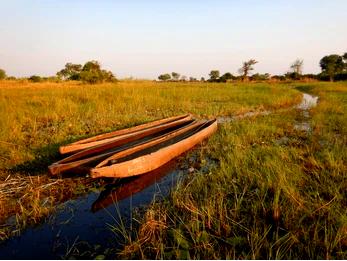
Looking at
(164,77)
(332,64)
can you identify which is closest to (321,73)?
(332,64)

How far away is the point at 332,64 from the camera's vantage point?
4709 centimetres

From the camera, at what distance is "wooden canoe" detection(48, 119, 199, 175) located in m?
3.79

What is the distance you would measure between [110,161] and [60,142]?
2460 millimetres

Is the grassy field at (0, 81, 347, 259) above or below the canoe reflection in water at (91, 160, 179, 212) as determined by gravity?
above

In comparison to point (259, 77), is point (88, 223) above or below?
below

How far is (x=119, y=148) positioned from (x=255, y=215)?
325cm

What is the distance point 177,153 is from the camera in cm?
532

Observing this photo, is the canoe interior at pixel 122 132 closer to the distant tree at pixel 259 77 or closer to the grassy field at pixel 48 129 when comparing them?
the grassy field at pixel 48 129

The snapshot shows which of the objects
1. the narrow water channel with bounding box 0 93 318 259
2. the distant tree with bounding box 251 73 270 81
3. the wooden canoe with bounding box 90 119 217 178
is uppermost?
the distant tree with bounding box 251 73 270 81

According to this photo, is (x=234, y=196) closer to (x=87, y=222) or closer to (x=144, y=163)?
(x=144, y=163)

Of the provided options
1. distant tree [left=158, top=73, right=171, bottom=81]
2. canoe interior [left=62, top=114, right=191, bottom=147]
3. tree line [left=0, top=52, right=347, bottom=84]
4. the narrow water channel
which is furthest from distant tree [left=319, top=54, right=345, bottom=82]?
the narrow water channel

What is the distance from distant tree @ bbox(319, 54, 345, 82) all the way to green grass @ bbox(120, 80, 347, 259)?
158 ft

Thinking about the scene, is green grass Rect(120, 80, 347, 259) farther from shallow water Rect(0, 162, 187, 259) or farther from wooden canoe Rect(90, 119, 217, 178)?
wooden canoe Rect(90, 119, 217, 178)

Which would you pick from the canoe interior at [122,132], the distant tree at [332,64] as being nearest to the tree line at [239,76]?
the distant tree at [332,64]
